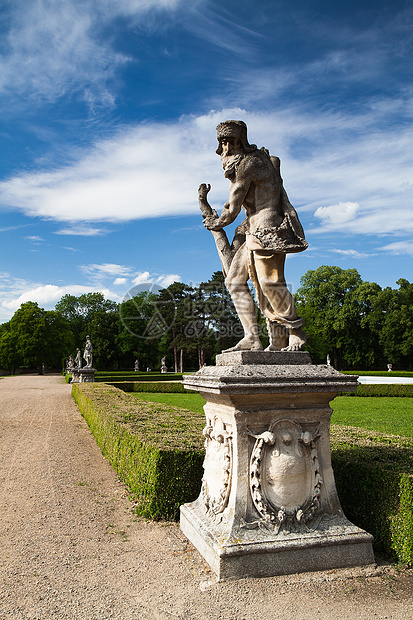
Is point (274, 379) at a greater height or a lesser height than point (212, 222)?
lesser

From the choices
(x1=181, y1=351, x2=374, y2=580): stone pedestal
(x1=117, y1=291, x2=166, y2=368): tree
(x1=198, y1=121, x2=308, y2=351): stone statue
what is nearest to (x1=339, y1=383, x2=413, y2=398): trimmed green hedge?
(x1=198, y1=121, x2=308, y2=351): stone statue

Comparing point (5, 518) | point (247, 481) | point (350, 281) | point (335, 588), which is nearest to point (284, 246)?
point (247, 481)

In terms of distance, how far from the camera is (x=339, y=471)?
4344 mm

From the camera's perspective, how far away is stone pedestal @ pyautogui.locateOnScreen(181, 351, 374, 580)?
11.2 ft

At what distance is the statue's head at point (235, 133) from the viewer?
4305mm

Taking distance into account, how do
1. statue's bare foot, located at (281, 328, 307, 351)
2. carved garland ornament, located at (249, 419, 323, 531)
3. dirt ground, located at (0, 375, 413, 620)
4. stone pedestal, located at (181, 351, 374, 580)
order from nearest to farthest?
dirt ground, located at (0, 375, 413, 620)
stone pedestal, located at (181, 351, 374, 580)
carved garland ornament, located at (249, 419, 323, 531)
statue's bare foot, located at (281, 328, 307, 351)

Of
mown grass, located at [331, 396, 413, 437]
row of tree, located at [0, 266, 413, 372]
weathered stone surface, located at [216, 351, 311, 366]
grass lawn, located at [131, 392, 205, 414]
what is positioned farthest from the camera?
row of tree, located at [0, 266, 413, 372]

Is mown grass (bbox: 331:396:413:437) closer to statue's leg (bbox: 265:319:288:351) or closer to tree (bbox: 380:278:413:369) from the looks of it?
statue's leg (bbox: 265:319:288:351)

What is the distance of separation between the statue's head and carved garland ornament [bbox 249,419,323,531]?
8.20ft

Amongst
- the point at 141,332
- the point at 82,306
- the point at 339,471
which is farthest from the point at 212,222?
the point at 82,306

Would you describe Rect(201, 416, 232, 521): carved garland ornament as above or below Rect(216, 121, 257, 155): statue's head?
below

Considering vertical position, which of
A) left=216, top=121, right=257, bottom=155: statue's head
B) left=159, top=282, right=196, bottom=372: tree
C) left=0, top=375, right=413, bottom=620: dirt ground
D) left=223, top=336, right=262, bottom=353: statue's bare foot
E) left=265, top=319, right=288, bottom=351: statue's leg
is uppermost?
left=159, top=282, right=196, bottom=372: tree

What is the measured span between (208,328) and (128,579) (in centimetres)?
4231

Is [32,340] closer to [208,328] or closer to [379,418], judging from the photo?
[208,328]
